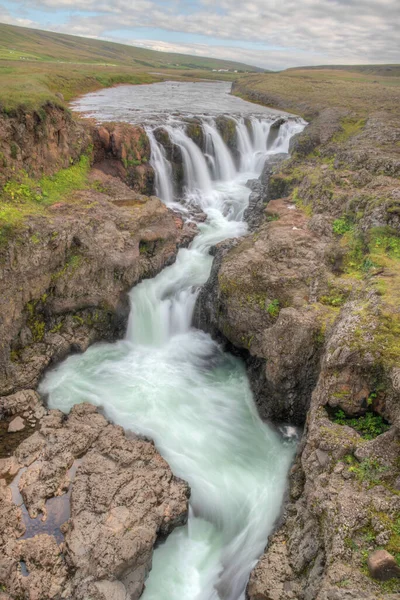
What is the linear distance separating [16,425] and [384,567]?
10.2m

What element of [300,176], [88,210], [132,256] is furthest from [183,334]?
[300,176]

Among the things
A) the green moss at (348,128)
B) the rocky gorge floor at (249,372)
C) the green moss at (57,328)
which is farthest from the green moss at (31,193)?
the green moss at (348,128)

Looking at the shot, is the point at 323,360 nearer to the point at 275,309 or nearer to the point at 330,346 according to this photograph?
the point at 330,346

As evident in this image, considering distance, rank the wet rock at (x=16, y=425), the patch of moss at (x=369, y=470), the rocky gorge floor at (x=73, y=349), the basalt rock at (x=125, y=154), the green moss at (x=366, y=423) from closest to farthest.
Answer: the patch of moss at (x=369, y=470) → the rocky gorge floor at (x=73, y=349) → the green moss at (x=366, y=423) → the wet rock at (x=16, y=425) → the basalt rock at (x=125, y=154)

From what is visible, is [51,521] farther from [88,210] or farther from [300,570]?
[88,210]

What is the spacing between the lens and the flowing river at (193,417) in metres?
9.84

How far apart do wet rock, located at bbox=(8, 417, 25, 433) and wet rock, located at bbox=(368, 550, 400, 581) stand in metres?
9.83

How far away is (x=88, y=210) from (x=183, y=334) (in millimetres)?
6922

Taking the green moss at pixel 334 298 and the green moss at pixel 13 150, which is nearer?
the green moss at pixel 334 298

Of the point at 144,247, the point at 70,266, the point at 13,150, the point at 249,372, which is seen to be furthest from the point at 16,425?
the point at 13,150

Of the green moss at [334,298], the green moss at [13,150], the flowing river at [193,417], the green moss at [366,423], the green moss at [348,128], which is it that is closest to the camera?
the green moss at [366,423]

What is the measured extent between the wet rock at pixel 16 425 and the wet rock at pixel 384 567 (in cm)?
983

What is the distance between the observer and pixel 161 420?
13414 mm

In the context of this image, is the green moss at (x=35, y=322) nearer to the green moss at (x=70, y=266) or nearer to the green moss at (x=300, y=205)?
the green moss at (x=70, y=266)
